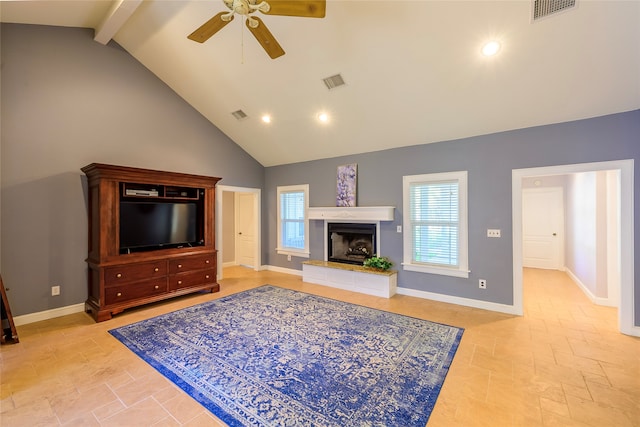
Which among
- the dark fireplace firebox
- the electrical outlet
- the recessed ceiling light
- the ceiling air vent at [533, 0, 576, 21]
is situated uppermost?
the ceiling air vent at [533, 0, 576, 21]

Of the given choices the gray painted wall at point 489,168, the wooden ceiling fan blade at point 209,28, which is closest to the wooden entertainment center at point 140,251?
the wooden ceiling fan blade at point 209,28

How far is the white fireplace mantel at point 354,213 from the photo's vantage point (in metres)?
4.68

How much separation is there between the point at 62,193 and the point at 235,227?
13.0 feet

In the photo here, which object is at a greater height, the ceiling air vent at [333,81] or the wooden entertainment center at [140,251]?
the ceiling air vent at [333,81]

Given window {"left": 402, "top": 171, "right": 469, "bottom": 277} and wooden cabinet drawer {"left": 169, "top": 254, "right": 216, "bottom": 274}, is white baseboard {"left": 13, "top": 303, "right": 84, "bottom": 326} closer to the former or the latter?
wooden cabinet drawer {"left": 169, "top": 254, "right": 216, "bottom": 274}

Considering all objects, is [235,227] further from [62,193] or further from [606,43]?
[606,43]

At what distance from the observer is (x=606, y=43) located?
8.46 ft

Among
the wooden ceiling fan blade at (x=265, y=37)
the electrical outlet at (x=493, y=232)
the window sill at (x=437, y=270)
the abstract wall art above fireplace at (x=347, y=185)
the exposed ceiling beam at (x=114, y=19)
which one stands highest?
the exposed ceiling beam at (x=114, y=19)

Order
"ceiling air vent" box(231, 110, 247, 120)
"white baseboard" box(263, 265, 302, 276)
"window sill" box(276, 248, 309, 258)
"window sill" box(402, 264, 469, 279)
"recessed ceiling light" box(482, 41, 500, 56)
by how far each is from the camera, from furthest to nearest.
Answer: "white baseboard" box(263, 265, 302, 276)
"window sill" box(276, 248, 309, 258)
"ceiling air vent" box(231, 110, 247, 120)
"window sill" box(402, 264, 469, 279)
"recessed ceiling light" box(482, 41, 500, 56)

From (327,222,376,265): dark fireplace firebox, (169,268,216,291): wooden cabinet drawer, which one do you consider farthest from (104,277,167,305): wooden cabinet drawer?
(327,222,376,265): dark fireplace firebox

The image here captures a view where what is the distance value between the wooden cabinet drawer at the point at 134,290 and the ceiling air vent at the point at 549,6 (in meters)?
5.58

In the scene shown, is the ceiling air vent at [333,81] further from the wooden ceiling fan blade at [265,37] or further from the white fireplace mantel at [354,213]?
the white fireplace mantel at [354,213]

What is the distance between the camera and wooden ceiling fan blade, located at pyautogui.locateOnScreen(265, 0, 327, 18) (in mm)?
2021

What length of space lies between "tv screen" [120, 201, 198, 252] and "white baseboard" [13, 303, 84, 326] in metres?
1.07
